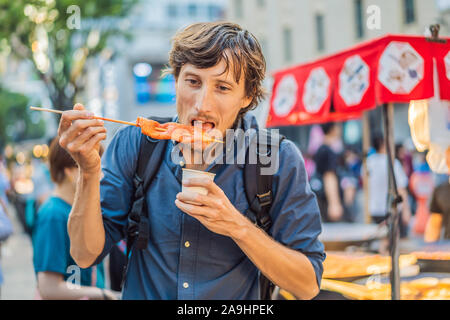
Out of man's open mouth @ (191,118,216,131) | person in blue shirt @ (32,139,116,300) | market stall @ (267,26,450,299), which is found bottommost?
person in blue shirt @ (32,139,116,300)

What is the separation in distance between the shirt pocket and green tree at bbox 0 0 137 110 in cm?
1028

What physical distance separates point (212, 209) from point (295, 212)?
42 cm

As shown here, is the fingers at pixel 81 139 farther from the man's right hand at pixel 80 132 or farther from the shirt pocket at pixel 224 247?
the shirt pocket at pixel 224 247

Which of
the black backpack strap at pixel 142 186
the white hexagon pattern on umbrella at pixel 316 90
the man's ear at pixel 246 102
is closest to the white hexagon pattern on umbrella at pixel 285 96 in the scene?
the white hexagon pattern on umbrella at pixel 316 90

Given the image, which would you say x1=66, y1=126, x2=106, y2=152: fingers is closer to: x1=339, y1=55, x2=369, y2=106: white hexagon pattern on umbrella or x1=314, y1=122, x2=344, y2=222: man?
x1=339, y1=55, x2=369, y2=106: white hexagon pattern on umbrella

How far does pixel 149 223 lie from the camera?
1868 millimetres

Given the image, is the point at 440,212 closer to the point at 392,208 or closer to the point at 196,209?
the point at 392,208

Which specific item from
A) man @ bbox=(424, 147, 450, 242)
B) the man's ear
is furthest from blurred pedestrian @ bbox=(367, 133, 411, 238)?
the man's ear

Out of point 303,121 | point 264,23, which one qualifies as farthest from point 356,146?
point 303,121

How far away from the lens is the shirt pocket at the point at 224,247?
1.82 m

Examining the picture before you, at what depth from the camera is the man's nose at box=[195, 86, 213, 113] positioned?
5.70 ft

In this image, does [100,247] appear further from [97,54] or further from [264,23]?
[264,23]

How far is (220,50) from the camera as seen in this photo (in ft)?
5.76

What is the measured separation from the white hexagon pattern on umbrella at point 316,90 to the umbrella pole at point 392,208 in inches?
42.6
